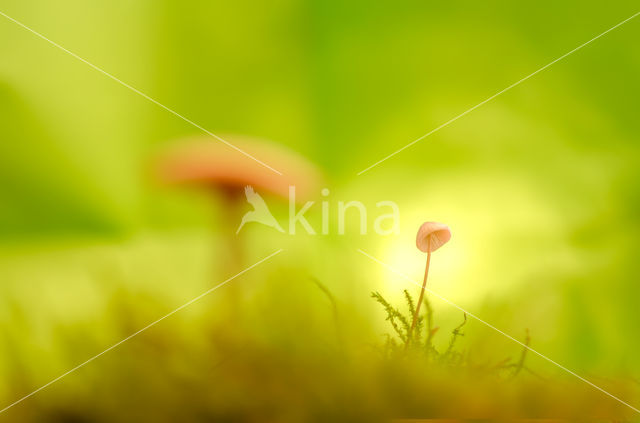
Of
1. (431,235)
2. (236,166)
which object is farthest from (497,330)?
(236,166)

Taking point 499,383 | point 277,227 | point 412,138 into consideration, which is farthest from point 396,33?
point 499,383

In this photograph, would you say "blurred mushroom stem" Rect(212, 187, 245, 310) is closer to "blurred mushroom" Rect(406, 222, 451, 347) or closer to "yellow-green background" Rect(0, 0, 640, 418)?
"yellow-green background" Rect(0, 0, 640, 418)

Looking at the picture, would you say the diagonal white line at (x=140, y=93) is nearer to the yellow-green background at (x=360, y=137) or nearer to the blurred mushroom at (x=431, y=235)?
the yellow-green background at (x=360, y=137)

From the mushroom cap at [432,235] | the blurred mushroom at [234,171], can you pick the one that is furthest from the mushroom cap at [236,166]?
the mushroom cap at [432,235]

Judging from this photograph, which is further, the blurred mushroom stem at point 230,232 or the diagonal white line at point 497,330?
the blurred mushroom stem at point 230,232

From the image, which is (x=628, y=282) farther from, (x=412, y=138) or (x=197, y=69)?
(x=197, y=69)
